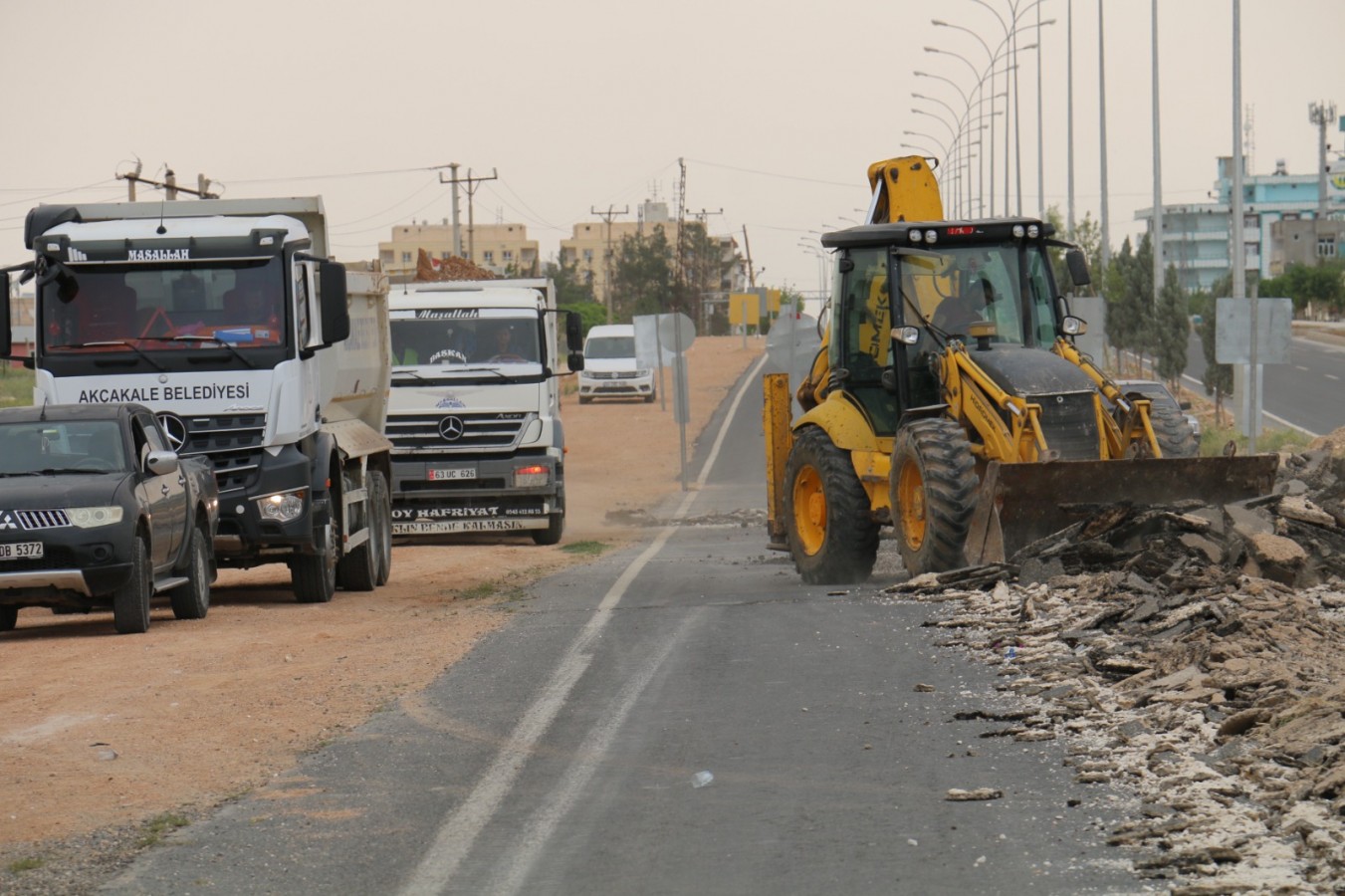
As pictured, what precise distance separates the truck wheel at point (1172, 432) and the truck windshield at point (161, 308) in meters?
7.41

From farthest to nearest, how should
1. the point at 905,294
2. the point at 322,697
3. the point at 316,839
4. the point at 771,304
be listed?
1. the point at 771,304
2. the point at 905,294
3. the point at 322,697
4. the point at 316,839

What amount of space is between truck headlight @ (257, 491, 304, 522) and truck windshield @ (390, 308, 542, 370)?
26.6 ft

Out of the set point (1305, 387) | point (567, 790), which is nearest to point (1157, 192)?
point (1305, 387)

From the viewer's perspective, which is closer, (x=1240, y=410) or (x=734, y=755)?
(x=734, y=755)

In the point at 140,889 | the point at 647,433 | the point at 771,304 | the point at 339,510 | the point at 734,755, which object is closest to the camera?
the point at 140,889

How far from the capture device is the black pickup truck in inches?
542

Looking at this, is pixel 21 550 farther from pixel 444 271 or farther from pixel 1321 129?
pixel 1321 129

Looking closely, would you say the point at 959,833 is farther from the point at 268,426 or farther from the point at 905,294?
the point at 268,426

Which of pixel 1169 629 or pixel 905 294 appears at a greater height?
pixel 905 294

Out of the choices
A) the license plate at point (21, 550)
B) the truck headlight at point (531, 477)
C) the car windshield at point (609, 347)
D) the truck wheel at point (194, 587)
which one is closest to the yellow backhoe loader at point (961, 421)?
the truck wheel at point (194, 587)

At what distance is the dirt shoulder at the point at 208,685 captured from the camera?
8234 mm

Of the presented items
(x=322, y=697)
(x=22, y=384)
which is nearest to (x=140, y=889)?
(x=322, y=697)

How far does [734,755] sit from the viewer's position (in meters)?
8.55

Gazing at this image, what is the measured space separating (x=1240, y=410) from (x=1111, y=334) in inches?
1121
